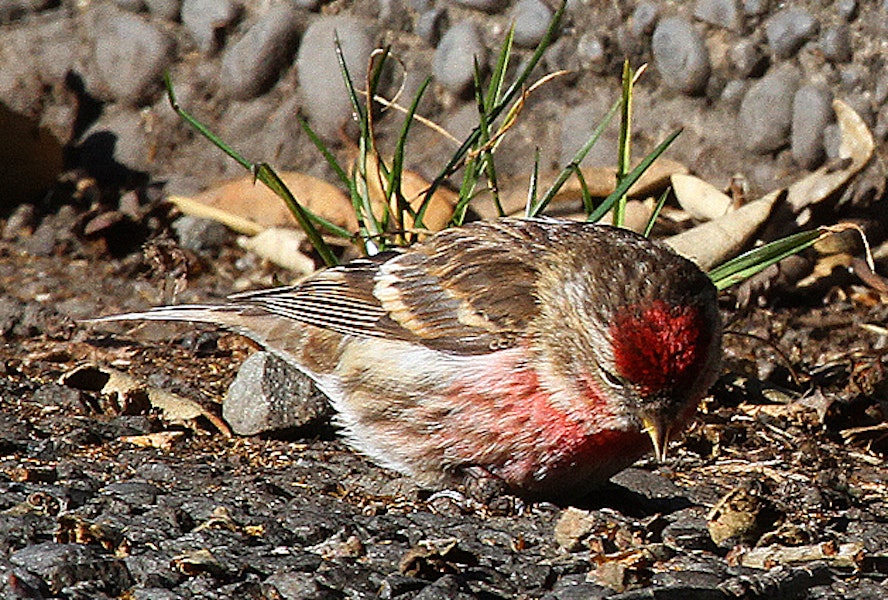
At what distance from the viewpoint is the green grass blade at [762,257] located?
407cm

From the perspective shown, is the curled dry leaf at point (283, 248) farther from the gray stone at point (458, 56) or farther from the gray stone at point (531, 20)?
the gray stone at point (531, 20)

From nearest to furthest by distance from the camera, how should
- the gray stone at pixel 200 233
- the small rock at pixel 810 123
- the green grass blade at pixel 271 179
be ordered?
the green grass blade at pixel 271 179 < the small rock at pixel 810 123 < the gray stone at pixel 200 233

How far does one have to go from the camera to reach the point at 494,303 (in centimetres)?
362

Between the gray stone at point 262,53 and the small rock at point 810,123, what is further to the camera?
the gray stone at point 262,53

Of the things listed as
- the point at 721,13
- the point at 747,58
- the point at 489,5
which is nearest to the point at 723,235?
the point at 747,58

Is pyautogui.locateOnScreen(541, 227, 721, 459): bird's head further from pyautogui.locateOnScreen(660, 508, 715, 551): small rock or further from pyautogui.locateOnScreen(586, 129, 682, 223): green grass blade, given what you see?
pyautogui.locateOnScreen(586, 129, 682, 223): green grass blade

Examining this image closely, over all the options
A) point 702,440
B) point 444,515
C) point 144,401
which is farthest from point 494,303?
point 144,401

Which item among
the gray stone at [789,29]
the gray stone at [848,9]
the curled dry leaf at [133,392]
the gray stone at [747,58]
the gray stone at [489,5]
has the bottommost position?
the curled dry leaf at [133,392]

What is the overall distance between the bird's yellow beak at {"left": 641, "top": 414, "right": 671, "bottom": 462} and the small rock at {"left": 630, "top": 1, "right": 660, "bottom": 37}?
2.50m

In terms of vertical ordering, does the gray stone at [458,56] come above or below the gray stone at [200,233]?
above

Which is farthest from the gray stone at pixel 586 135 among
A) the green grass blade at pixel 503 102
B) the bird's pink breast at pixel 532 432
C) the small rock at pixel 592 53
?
the bird's pink breast at pixel 532 432

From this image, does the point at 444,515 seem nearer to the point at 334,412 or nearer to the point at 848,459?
the point at 334,412

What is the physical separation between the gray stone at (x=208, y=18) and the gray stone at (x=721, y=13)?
1.87 meters

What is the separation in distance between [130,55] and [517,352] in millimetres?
3180
